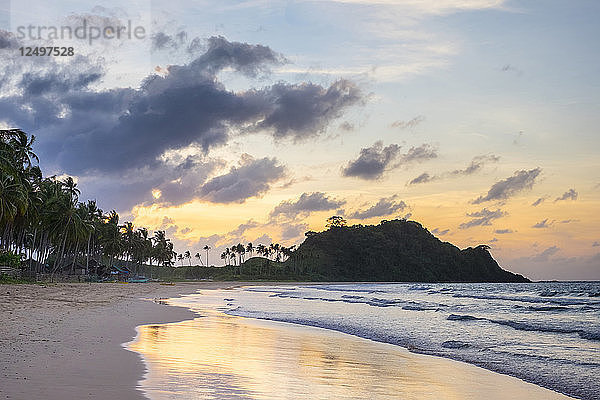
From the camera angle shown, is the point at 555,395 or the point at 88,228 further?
the point at 88,228

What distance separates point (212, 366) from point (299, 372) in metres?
1.91

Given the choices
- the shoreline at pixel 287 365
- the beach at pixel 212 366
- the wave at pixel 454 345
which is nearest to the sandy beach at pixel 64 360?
the beach at pixel 212 366

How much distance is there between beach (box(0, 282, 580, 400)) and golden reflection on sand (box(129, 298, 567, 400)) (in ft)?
0.08

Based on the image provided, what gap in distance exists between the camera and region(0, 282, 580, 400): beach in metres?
8.97

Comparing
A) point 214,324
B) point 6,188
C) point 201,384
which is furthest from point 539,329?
point 6,188

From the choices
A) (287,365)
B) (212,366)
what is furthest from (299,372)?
(212,366)

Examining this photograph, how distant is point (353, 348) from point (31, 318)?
1079cm

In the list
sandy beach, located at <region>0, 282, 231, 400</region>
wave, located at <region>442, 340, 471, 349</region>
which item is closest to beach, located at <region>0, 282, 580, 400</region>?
sandy beach, located at <region>0, 282, 231, 400</region>

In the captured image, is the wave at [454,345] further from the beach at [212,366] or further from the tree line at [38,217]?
the tree line at [38,217]

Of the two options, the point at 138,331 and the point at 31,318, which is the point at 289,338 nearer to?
the point at 138,331

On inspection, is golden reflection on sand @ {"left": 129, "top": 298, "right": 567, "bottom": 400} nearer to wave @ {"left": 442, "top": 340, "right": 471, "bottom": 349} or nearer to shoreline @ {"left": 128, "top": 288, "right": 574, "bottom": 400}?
shoreline @ {"left": 128, "top": 288, "right": 574, "bottom": 400}

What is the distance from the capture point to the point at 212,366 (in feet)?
38.7

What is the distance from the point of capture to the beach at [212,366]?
8.97 metres

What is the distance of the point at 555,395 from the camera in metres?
11.3
